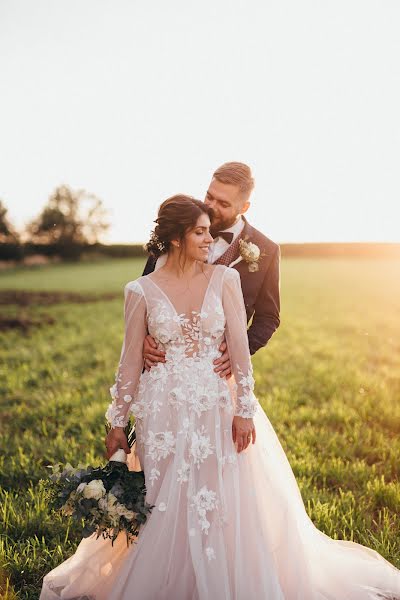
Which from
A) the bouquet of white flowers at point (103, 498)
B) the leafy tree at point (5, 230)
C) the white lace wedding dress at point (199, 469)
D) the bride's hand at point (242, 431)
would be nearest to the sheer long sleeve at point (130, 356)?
the white lace wedding dress at point (199, 469)

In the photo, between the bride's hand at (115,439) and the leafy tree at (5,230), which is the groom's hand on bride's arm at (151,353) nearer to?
the bride's hand at (115,439)

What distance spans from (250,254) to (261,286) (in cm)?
51

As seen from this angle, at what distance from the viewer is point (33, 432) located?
23.1ft

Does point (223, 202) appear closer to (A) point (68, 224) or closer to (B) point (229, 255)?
(B) point (229, 255)

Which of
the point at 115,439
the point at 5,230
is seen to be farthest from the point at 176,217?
the point at 5,230

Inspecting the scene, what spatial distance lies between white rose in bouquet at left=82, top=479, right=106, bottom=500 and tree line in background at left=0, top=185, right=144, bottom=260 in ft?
173

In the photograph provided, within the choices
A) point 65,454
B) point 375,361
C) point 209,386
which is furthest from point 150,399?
point 375,361

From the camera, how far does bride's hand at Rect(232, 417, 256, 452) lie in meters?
3.34

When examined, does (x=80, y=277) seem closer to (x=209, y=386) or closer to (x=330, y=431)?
(x=330, y=431)

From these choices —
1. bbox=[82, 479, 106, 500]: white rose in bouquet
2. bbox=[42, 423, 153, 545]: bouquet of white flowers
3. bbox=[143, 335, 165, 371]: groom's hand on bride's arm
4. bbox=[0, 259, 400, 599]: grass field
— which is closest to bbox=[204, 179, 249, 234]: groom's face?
bbox=[143, 335, 165, 371]: groom's hand on bride's arm

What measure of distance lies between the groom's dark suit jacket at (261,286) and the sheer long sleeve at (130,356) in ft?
2.74

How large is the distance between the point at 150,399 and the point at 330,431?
13.6 feet

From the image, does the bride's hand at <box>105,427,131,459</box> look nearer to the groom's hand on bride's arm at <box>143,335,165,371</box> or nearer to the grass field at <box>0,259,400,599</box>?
the groom's hand on bride's arm at <box>143,335,165,371</box>

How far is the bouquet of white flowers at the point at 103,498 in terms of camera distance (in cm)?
298
